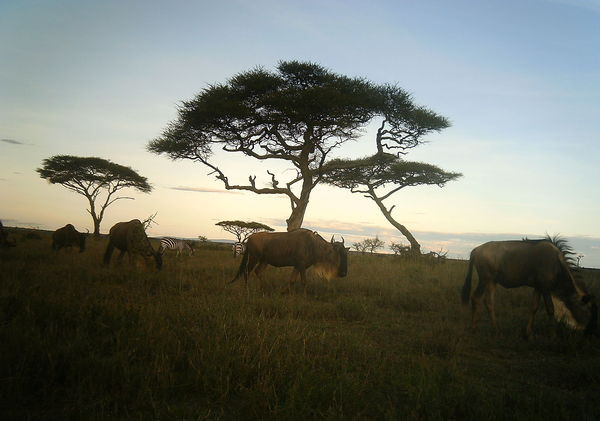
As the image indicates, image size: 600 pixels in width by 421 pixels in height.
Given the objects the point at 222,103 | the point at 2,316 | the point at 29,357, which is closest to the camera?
the point at 29,357

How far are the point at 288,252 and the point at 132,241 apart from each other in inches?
207

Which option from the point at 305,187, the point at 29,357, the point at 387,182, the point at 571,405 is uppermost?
the point at 387,182

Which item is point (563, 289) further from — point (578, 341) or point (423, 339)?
point (423, 339)

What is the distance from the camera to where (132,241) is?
40.0ft

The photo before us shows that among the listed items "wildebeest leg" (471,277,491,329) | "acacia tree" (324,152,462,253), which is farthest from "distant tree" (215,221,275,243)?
"wildebeest leg" (471,277,491,329)

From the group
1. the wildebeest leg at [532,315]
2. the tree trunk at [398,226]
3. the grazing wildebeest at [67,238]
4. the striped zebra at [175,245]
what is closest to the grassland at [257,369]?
the wildebeest leg at [532,315]

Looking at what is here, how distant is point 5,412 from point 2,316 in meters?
1.76

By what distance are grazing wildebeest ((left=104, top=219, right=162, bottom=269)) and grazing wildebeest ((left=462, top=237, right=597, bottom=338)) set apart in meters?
8.92

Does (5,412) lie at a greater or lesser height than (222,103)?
lesser

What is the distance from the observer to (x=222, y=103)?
16875mm

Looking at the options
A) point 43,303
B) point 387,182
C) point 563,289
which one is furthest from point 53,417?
point 387,182

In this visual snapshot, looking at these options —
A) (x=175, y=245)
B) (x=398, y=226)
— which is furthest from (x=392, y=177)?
(x=175, y=245)

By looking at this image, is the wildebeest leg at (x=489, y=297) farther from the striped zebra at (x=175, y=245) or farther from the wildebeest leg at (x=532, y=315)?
the striped zebra at (x=175, y=245)

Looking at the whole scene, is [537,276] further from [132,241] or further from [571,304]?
[132,241]
